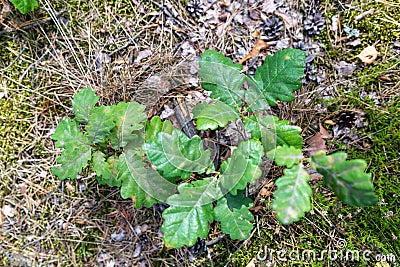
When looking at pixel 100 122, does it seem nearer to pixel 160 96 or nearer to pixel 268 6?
pixel 160 96

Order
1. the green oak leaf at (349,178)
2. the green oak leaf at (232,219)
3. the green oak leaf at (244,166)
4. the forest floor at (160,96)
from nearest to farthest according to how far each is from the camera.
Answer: the green oak leaf at (349,178) → the green oak leaf at (244,166) → the green oak leaf at (232,219) → the forest floor at (160,96)

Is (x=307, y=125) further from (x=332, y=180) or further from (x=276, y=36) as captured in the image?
(x=332, y=180)

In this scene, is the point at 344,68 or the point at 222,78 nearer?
the point at 222,78

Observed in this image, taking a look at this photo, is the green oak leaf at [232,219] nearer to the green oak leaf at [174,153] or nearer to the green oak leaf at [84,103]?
the green oak leaf at [174,153]

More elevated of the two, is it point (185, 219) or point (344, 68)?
point (344, 68)

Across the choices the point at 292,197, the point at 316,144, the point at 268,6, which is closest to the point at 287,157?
the point at 292,197

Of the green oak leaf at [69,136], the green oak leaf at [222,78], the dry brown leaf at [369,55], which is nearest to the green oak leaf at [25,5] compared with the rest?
the green oak leaf at [69,136]

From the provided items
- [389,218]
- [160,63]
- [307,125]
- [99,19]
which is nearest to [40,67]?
[99,19]
